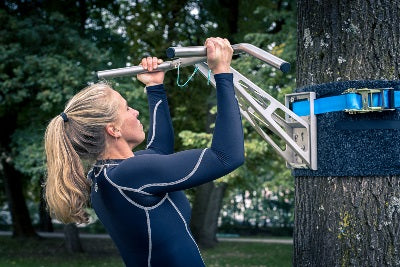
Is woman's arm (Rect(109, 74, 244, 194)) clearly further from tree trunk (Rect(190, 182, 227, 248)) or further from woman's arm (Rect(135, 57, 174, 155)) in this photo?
tree trunk (Rect(190, 182, 227, 248))

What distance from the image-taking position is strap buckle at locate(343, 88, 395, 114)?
291 centimetres

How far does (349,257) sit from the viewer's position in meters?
3.07

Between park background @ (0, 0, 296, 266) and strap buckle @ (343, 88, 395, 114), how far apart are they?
322 inches

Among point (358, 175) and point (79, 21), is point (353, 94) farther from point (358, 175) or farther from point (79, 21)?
point (79, 21)

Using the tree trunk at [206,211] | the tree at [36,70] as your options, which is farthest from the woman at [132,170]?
the tree trunk at [206,211]

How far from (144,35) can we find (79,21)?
1629 millimetres

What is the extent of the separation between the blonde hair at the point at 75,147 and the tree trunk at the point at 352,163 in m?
1.06

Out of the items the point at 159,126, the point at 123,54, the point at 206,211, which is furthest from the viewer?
the point at 206,211

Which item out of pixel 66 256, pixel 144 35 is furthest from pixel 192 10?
pixel 66 256

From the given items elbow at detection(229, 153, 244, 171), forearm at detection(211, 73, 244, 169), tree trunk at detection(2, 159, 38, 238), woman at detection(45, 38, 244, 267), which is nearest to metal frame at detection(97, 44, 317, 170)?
woman at detection(45, 38, 244, 267)

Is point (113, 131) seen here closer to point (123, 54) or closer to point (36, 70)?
point (36, 70)

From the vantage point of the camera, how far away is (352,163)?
3.03 m

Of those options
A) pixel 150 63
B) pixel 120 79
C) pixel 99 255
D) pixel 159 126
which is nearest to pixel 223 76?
pixel 150 63

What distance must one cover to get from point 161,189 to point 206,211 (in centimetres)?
1654
